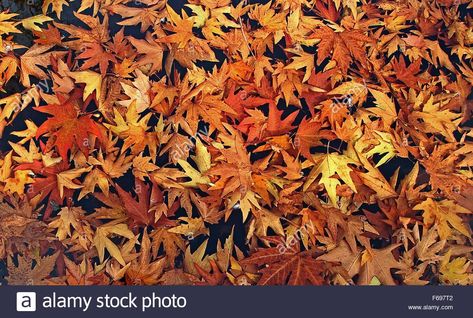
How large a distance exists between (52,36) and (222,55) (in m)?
0.43

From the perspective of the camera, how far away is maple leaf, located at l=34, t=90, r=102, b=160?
51.9 inches

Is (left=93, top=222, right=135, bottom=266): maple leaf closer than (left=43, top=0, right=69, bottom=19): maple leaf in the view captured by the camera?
Yes

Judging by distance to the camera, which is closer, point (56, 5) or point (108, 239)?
point (108, 239)

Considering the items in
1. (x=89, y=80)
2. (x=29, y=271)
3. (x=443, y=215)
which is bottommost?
(x=29, y=271)

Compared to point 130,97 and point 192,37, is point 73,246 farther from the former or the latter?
point 192,37

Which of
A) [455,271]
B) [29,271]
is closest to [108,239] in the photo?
[29,271]

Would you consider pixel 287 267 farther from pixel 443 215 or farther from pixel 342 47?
pixel 342 47

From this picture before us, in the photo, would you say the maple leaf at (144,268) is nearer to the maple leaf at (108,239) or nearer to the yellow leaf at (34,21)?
the maple leaf at (108,239)

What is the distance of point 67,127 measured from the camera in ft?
4.36

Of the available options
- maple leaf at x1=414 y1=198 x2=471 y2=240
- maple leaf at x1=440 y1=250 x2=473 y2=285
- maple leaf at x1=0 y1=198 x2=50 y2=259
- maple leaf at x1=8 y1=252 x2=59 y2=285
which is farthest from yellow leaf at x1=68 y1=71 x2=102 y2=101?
maple leaf at x1=440 y1=250 x2=473 y2=285

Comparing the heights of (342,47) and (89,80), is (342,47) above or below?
above

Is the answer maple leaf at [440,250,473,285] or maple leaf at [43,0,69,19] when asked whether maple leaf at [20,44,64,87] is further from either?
maple leaf at [440,250,473,285]

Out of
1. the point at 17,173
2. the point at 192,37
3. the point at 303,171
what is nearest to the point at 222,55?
the point at 192,37

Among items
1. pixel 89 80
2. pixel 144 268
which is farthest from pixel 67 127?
pixel 144 268
